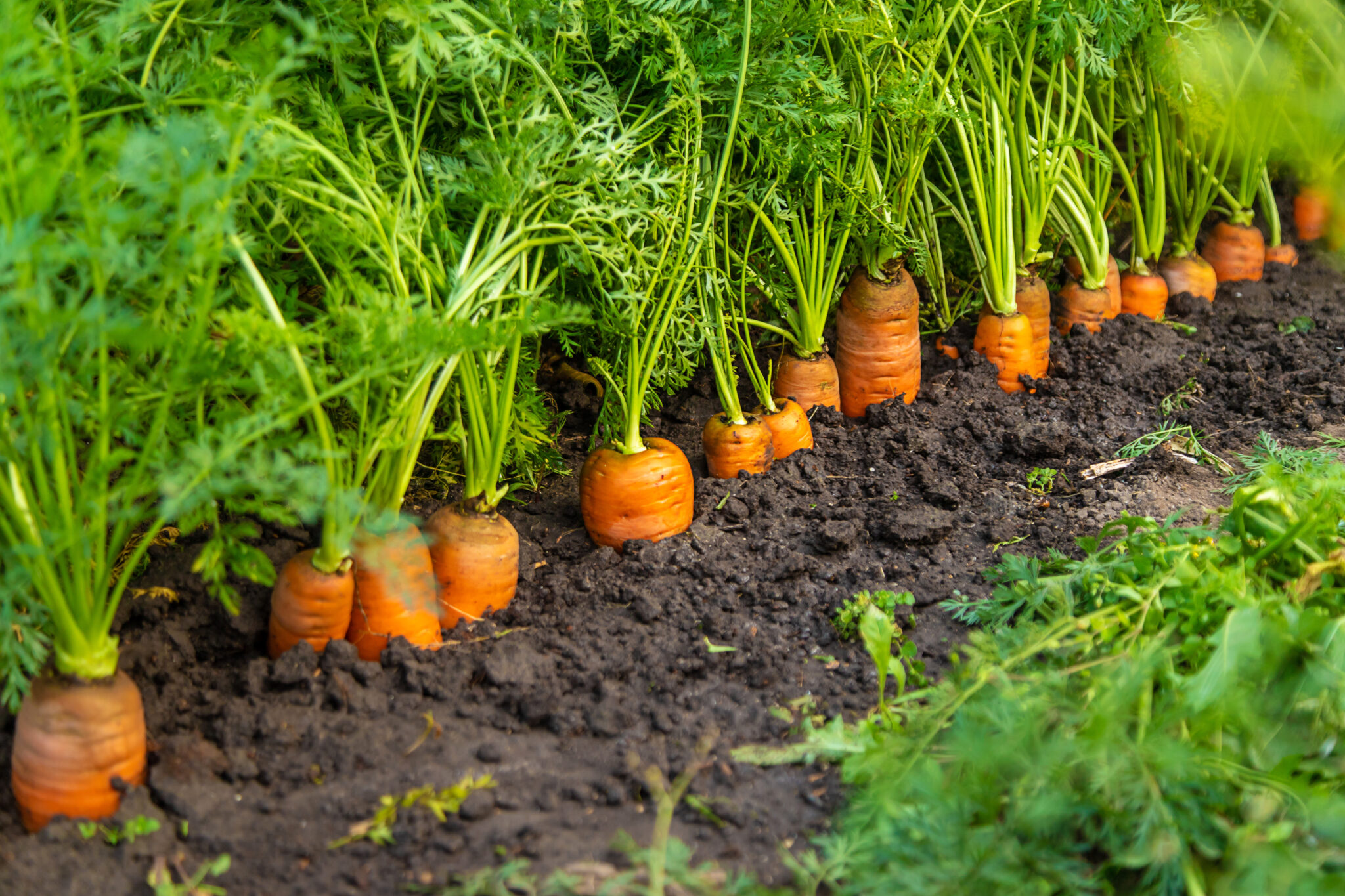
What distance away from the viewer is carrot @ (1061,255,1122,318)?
3.84 meters

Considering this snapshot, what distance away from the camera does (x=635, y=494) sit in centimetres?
267

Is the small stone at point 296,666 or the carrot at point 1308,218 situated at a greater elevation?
the carrot at point 1308,218

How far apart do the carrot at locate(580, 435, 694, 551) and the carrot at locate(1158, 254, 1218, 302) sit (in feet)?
8.30

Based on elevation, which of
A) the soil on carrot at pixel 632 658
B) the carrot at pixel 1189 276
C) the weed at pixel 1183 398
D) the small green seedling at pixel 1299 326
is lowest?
the soil on carrot at pixel 632 658

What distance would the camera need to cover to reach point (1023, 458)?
10.2 feet

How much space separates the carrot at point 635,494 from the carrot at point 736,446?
0.77ft

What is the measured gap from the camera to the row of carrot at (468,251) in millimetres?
1675

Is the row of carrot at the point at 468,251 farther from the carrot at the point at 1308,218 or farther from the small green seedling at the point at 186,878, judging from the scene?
the carrot at the point at 1308,218

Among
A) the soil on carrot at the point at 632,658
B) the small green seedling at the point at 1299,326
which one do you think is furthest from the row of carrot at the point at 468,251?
the small green seedling at the point at 1299,326

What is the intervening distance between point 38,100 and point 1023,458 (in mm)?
2709

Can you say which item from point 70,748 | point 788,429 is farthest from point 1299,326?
point 70,748

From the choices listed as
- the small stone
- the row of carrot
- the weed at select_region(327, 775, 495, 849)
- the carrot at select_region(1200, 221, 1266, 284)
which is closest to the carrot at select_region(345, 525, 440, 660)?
the row of carrot

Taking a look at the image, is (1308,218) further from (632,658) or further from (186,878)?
(186,878)

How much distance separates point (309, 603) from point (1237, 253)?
4014 mm
